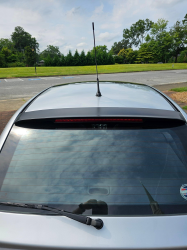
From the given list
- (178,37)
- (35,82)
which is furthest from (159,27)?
(35,82)

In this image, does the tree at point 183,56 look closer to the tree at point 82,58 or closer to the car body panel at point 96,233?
the tree at point 82,58

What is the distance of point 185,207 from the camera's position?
3.89 ft

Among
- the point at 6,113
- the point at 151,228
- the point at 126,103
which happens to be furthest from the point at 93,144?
the point at 6,113

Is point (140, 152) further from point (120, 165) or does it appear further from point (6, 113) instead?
point (6, 113)

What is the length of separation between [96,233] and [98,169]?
38cm

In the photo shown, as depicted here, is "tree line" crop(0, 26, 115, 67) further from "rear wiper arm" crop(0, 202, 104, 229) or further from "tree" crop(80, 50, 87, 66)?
"rear wiper arm" crop(0, 202, 104, 229)

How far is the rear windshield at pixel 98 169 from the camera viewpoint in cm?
122

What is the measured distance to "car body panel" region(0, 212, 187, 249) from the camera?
3.21 ft

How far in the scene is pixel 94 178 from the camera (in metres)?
1.30

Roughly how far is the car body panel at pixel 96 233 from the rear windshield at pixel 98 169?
0.09 m

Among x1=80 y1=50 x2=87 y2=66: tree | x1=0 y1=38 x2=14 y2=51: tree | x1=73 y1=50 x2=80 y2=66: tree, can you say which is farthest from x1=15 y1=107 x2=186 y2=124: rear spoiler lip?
x1=0 y1=38 x2=14 y2=51: tree

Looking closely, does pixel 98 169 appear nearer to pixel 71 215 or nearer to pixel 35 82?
pixel 71 215

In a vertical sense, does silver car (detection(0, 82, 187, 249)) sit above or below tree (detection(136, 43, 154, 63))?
below

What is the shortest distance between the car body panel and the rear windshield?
0.29 feet
